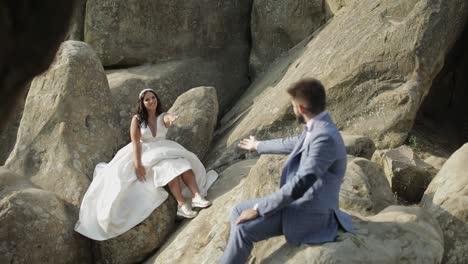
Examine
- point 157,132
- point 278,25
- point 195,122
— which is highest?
point 278,25

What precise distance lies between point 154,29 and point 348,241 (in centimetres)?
692

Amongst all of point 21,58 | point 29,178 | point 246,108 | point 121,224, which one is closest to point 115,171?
point 121,224

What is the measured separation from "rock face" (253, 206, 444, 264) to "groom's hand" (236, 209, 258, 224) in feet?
1.35

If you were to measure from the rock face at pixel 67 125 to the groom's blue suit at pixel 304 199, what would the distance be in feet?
12.1

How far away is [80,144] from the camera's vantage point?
920cm

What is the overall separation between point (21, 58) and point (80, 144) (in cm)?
717

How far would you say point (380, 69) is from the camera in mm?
9047

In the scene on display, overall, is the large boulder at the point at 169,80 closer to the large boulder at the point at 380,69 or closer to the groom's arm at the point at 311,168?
the large boulder at the point at 380,69

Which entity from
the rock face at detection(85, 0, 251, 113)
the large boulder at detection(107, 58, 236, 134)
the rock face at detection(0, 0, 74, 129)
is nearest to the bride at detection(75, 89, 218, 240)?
the large boulder at detection(107, 58, 236, 134)

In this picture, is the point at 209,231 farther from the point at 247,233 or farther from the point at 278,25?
the point at 278,25

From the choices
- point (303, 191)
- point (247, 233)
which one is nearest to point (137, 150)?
point (247, 233)

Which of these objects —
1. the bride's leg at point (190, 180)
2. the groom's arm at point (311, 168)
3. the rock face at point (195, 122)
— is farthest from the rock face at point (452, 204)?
the rock face at point (195, 122)

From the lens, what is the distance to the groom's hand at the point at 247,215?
220 inches

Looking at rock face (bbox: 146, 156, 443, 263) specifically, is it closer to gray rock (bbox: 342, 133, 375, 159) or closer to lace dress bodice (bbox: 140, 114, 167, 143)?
gray rock (bbox: 342, 133, 375, 159)
